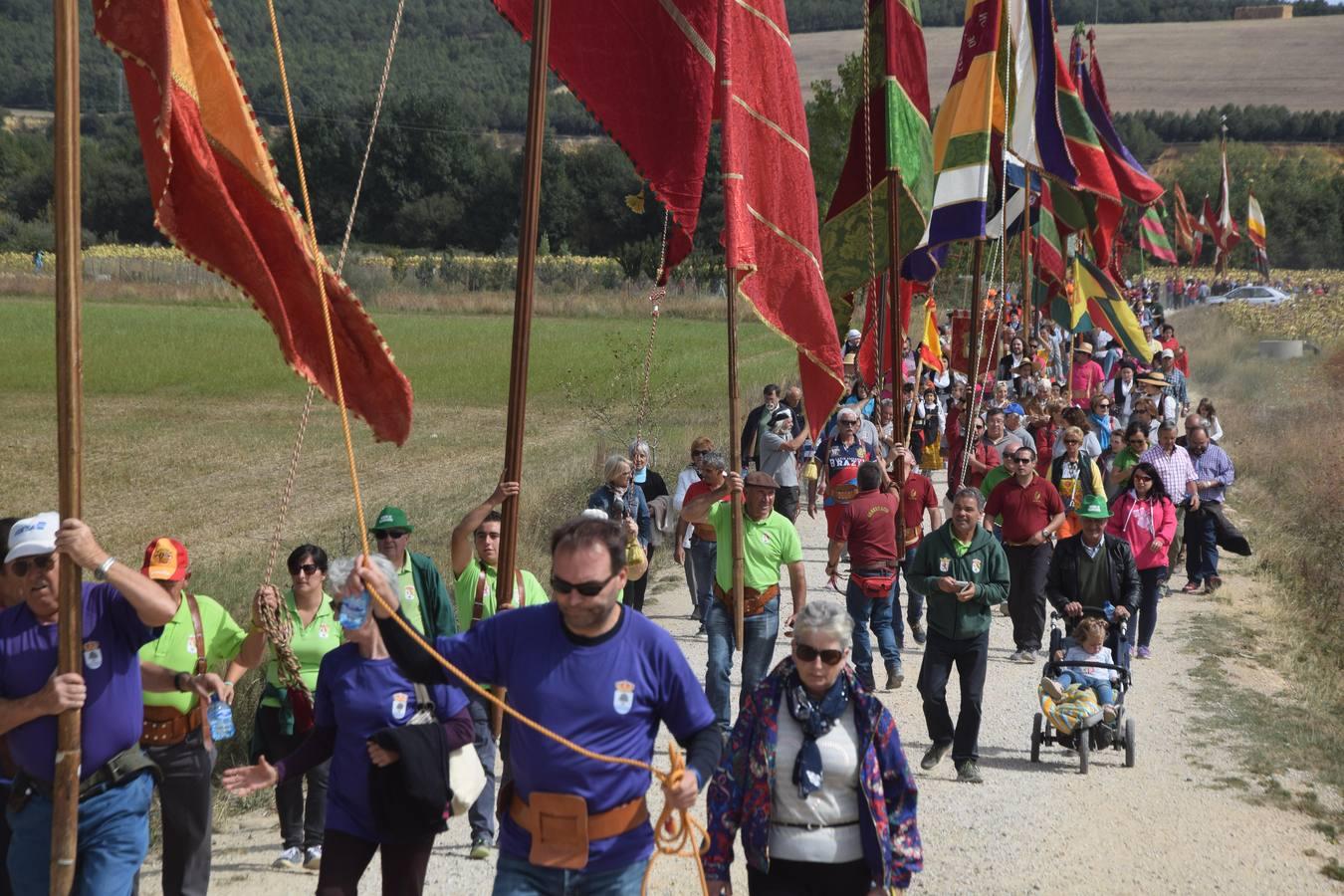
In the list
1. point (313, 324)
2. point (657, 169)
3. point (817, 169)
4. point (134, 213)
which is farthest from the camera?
point (134, 213)

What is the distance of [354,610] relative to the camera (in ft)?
18.0

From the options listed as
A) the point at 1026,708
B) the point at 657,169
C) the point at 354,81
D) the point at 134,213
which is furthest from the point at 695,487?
the point at 354,81

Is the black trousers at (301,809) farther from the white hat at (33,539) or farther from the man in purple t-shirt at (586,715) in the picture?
the man in purple t-shirt at (586,715)

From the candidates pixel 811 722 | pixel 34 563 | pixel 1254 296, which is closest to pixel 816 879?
pixel 811 722

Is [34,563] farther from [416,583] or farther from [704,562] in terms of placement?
[704,562]

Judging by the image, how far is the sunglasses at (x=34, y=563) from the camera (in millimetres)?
5316

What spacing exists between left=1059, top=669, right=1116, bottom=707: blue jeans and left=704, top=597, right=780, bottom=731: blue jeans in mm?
1922

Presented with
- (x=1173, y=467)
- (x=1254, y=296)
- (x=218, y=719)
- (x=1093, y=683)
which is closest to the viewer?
(x=218, y=719)

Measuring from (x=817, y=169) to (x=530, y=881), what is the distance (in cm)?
3641

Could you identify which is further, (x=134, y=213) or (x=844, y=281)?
(x=134, y=213)

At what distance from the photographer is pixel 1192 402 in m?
34.6

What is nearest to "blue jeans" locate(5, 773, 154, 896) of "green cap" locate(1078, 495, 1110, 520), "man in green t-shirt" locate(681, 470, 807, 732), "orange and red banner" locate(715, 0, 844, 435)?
"orange and red banner" locate(715, 0, 844, 435)

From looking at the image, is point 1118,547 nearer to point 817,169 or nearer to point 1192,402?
point 1192,402

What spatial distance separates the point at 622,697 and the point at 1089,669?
20.0 ft
